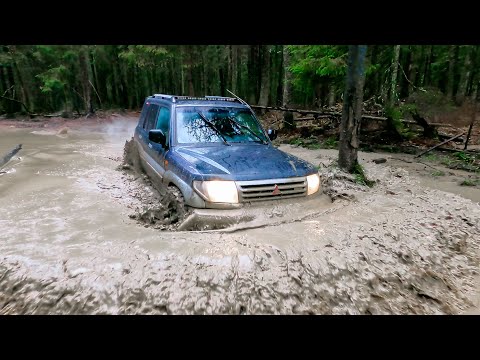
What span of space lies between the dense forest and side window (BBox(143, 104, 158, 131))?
7.03 meters

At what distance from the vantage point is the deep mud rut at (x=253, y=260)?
2.91 meters

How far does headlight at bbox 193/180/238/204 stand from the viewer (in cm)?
400

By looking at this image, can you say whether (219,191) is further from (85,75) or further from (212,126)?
(85,75)

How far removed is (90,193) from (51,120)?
17.9 meters

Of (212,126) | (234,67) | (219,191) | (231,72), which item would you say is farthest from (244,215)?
(231,72)

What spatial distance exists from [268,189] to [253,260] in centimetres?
111

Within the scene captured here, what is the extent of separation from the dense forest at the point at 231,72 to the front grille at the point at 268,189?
27.3 feet

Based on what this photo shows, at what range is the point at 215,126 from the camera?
5504 mm

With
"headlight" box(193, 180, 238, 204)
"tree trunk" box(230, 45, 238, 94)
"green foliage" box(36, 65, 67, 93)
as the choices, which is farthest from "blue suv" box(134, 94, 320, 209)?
"green foliage" box(36, 65, 67, 93)

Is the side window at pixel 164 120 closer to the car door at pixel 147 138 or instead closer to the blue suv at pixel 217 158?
the blue suv at pixel 217 158

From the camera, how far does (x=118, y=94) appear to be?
3384 centimetres

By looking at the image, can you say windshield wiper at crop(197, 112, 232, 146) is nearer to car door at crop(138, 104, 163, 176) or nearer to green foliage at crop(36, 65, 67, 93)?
car door at crop(138, 104, 163, 176)

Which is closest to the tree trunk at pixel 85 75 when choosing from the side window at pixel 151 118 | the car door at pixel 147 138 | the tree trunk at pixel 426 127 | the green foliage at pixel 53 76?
the green foliage at pixel 53 76
